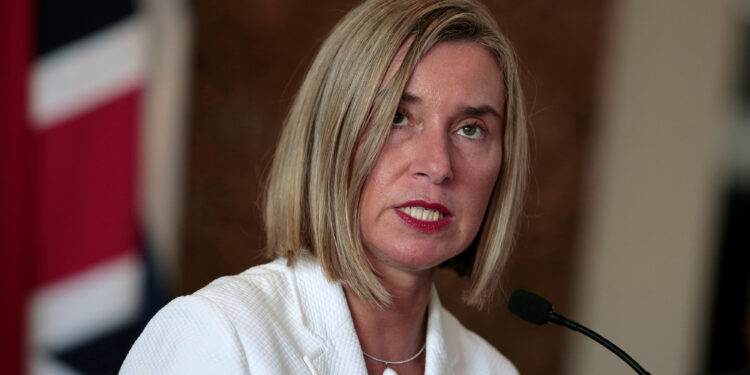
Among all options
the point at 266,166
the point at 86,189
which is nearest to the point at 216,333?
the point at 266,166

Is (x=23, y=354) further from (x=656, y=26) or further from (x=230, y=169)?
(x=656, y=26)

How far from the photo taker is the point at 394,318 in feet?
5.68

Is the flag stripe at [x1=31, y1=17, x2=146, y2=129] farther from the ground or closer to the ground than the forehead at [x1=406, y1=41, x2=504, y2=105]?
closer to the ground

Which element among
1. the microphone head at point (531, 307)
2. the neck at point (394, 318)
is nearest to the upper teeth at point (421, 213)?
the neck at point (394, 318)

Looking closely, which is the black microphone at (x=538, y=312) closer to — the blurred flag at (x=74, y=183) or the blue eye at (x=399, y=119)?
the blue eye at (x=399, y=119)

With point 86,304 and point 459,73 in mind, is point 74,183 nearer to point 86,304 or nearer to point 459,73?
point 86,304

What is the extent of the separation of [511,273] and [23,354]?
7.46 ft

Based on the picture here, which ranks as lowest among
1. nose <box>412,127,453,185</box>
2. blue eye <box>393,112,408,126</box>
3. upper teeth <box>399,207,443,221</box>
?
upper teeth <box>399,207,443,221</box>

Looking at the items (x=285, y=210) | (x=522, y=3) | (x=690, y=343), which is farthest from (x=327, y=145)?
(x=690, y=343)

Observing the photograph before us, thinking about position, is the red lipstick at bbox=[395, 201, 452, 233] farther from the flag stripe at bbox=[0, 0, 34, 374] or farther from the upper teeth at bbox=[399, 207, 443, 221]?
the flag stripe at bbox=[0, 0, 34, 374]

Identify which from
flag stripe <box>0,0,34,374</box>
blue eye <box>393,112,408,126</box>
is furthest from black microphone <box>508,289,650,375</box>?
flag stripe <box>0,0,34,374</box>

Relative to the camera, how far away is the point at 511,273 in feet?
13.5

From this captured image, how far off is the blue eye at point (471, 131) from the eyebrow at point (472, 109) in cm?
3

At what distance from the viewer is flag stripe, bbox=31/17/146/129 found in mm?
2514
